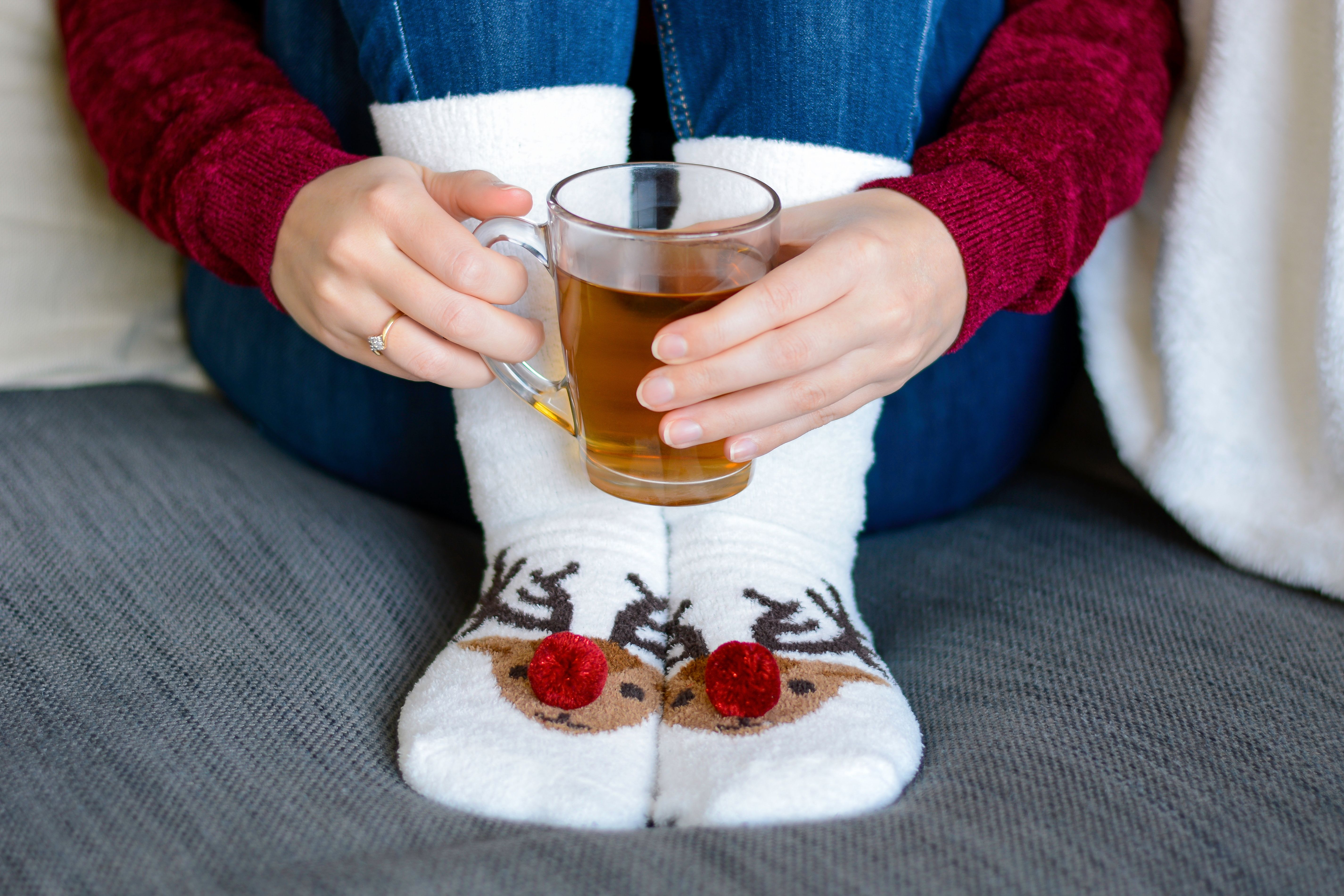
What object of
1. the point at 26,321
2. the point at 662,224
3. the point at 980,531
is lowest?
the point at 980,531

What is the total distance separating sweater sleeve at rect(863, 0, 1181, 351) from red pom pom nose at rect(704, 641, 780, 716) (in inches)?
9.3

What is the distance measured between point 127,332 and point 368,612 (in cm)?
49

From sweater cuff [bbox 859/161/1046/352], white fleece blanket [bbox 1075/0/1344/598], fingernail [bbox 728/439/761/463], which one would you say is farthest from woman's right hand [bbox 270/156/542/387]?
white fleece blanket [bbox 1075/0/1344/598]

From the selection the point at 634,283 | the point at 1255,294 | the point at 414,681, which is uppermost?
the point at 634,283

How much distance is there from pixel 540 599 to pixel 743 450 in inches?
7.0

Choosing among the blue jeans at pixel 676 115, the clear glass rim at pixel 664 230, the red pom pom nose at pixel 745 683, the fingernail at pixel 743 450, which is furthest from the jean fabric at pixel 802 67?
the red pom pom nose at pixel 745 683

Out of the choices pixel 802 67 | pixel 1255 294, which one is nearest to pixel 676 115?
pixel 802 67

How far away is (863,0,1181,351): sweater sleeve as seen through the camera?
23.2 inches

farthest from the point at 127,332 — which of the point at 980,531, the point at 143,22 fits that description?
the point at 980,531

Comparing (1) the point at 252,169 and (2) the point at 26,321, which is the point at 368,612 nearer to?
(1) the point at 252,169

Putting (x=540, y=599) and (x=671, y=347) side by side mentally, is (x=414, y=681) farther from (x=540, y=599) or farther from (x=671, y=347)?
(x=671, y=347)

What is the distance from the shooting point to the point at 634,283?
47 cm

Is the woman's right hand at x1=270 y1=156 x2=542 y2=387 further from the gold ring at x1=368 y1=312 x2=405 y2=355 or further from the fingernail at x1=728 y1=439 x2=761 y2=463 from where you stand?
the fingernail at x1=728 y1=439 x2=761 y2=463

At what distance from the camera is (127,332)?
94 centimetres
